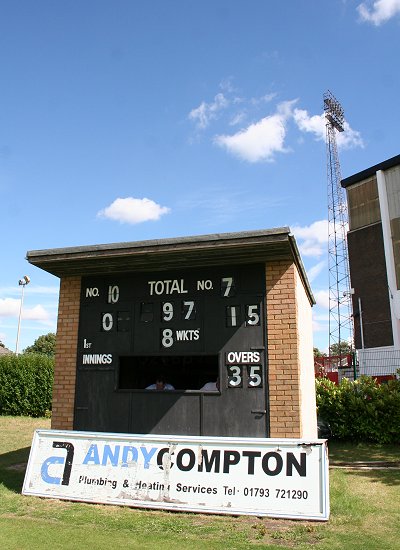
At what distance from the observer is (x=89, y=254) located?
782cm

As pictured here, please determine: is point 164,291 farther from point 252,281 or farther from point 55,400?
point 55,400

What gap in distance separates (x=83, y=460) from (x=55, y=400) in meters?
1.44

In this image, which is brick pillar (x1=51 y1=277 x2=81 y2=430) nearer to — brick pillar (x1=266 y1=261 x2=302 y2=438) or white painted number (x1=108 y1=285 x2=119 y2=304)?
white painted number (x1=108 y1=285 x2=119 y2=304)

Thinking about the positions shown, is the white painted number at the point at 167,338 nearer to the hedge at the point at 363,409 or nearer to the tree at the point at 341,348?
the hedge at the point at 363,409

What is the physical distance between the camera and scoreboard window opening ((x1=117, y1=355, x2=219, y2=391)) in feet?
33.7

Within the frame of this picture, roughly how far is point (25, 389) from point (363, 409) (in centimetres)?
1455

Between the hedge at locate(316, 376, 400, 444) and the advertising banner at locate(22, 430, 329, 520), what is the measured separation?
7.26 meters

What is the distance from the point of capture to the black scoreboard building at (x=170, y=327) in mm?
7348

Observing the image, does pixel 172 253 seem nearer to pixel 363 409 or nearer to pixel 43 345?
pixel 363 409

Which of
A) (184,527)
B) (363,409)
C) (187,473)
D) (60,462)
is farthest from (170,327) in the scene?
(363,409)

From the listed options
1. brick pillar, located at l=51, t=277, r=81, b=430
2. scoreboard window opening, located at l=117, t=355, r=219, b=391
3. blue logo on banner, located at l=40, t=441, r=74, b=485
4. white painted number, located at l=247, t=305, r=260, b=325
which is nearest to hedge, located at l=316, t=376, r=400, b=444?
scoreboard window opening, located at l=117, t=355, r=219, b=391

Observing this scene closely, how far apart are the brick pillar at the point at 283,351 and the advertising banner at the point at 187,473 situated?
2.18 feet

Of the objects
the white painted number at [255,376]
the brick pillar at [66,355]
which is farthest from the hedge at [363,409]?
the brick pillar at [66,355]

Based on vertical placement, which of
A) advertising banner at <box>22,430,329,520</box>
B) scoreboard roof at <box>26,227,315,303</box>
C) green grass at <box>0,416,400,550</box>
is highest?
scoreboard roof at <box>26,227,315,303</box>
